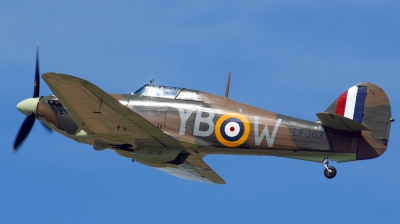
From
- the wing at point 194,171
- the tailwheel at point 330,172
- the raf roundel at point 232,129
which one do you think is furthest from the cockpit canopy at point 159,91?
the tailwheel at point 330,172

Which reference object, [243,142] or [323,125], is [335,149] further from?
[243,142]

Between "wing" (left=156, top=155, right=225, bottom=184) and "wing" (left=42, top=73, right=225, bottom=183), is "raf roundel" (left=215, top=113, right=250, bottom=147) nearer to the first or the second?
"wing" (left=42, top=73, right=225, bottom=183)

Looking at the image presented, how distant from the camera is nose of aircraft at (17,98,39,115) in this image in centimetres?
2375

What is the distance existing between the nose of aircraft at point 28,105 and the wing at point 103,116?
1972 millimetres

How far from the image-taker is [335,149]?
21.5 m

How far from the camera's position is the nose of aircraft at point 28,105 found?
935 inches

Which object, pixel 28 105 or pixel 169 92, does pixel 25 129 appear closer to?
pixel 28 105

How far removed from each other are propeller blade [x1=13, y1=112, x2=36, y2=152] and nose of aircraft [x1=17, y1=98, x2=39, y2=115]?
117 millimetres

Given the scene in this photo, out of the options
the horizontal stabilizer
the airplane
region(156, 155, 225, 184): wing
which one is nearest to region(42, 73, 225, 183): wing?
the airplane

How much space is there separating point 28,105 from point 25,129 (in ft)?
2.12

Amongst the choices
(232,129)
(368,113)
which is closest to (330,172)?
(368,113)

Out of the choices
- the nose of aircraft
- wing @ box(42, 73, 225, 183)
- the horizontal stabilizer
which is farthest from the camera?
the nose of aircraft

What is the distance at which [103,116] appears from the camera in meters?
21.9

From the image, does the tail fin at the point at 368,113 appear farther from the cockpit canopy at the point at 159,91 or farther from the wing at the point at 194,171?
the wing at the point at 194,171
